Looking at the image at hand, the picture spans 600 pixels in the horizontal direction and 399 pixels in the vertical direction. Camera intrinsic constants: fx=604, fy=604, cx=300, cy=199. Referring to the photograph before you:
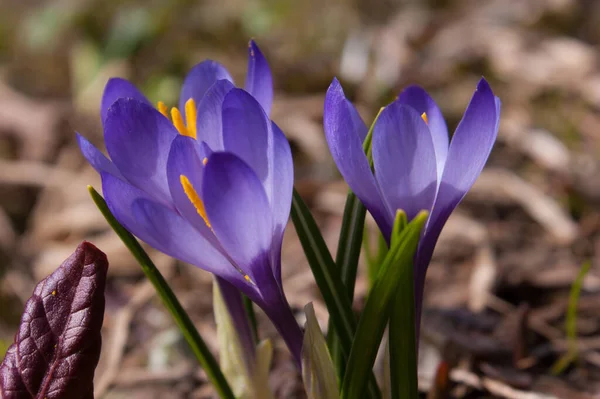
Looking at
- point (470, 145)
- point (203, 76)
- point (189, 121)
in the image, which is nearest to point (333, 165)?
point (203, 76)

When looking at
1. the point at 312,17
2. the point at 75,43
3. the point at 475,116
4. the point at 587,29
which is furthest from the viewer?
the point at 312,17

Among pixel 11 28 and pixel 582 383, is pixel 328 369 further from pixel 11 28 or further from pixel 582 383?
pixel 11 28

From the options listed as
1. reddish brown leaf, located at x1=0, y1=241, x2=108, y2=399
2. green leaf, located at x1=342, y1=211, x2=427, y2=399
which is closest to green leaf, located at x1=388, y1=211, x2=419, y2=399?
green leaf, located at x1=342, y1=211, x2=427, y2=399

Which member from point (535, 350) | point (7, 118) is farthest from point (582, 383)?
point (7, 118)

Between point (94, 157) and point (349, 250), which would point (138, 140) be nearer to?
point (94, 157)

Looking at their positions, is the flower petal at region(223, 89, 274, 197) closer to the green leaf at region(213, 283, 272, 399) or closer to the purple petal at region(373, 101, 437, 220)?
the purple petal at region(373, 101, 437, 220)

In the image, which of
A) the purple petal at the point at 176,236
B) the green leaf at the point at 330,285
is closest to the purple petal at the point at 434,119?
the green leaf at the point at 330,285
